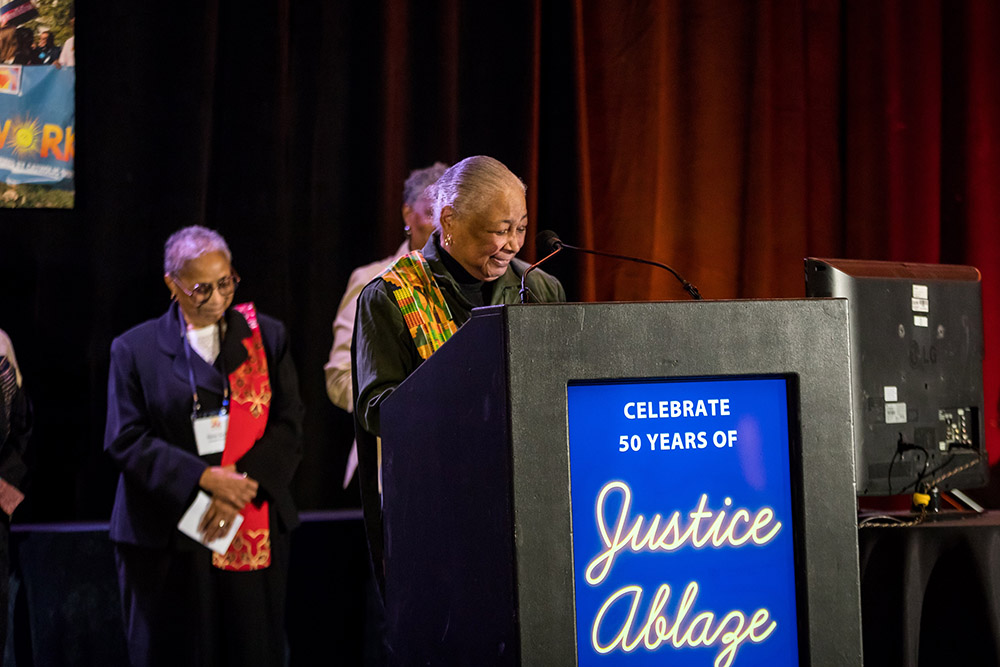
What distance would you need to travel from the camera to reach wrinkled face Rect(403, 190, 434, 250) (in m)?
3.12

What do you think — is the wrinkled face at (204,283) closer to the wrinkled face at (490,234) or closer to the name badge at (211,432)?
the name badge at (211,432)

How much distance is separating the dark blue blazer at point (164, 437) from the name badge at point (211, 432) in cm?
2

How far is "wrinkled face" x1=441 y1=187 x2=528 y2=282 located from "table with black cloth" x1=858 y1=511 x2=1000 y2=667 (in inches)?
36.3

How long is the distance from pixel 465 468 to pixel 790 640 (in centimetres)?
35

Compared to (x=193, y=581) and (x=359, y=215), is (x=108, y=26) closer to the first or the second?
(x=359, y=215)

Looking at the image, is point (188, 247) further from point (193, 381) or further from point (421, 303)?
point (421, 303)

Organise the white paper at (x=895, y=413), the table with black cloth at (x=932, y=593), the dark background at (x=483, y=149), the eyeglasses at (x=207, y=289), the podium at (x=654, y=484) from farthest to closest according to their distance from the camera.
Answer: the dark background at (x=483, y=149) → the eyeglasses at (x=207, y=289) → the white paper at (x=895, y=413) → the table with black cloth at (x=932, y=593) → the podium at (x=654, y=484)

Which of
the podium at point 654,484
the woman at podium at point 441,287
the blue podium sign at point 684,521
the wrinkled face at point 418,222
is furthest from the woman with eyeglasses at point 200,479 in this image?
the blue podium sign at point 684,521

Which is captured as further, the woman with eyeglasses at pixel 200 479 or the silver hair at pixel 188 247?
the silver hair at pixel 188 247

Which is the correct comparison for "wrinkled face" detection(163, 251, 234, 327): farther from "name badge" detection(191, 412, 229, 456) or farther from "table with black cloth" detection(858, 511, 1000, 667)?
"table with black cloth" detection(858, 511, 1000, 667)

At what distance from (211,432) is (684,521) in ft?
7.61

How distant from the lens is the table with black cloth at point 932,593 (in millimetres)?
2004

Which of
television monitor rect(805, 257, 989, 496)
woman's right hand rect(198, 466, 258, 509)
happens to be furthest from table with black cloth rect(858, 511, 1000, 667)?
woman's right hand rect(198, 466, 258, 509)

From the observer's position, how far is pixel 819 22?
156 inches
